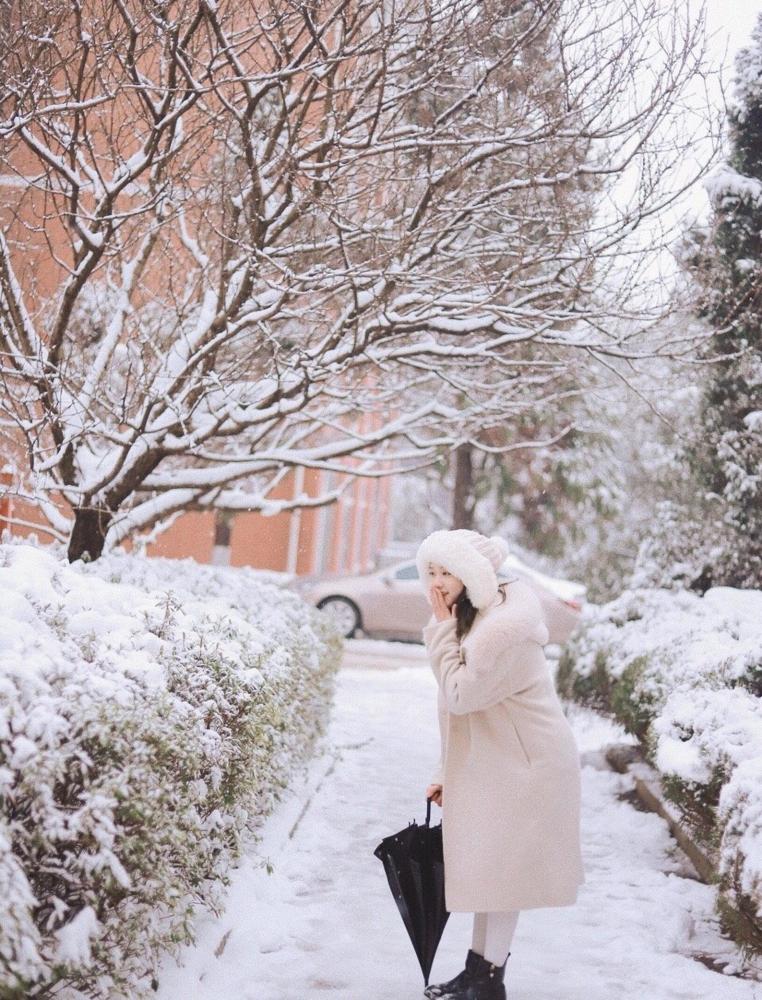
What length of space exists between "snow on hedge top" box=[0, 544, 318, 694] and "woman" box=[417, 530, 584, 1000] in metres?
1.08

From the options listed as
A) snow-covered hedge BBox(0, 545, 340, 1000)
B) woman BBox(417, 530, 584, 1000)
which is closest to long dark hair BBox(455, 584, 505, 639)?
woman BBox(417, 530, 584, 1000)

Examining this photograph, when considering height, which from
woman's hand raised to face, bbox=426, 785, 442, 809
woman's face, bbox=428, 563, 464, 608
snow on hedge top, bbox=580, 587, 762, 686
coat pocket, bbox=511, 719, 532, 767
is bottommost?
woman's hand raised to face, bbox=426, 785, 442, 809

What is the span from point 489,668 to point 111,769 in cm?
133

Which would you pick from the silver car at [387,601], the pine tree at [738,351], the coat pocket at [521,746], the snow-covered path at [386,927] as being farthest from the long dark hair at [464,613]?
the silver car at [387,601]

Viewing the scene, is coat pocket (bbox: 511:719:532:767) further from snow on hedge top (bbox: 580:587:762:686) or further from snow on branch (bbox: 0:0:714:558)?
snow on branch (bbox: 0:0:714:558)

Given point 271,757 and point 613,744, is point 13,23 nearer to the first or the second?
point 271,757

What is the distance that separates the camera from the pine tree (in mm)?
8242

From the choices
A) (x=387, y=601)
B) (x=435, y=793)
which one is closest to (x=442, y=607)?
(x=435, y=793)

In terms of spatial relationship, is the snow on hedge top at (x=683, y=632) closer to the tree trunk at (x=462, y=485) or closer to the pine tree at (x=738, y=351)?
the pine tree at (x=738, y=351)

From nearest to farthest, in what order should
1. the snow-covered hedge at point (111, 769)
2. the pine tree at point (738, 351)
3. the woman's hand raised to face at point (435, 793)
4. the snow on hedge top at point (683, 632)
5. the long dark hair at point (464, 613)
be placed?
the snow-covered hedge at point (111, 769) < the long dark hair at point (464, 613) < the woman's hand raised to face at point (435, 793) < the snow on hedge top at point (683, 632) < the pine tree at point (738, 351)

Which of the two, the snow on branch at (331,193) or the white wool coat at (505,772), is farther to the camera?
the snow on branch at (331,193)

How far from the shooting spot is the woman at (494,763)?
12.3 feet

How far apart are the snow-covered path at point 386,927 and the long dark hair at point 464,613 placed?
55.8 inches

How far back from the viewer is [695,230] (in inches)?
322
